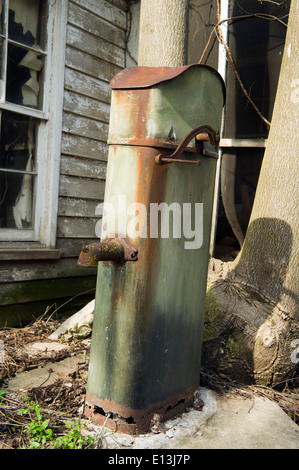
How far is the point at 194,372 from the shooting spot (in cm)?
219

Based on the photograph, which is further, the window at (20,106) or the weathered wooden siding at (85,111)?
the weathered wooden siding at (85,111)

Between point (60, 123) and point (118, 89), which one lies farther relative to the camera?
point (60, 123)

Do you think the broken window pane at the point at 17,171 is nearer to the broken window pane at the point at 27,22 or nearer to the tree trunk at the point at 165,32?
the broken window pane at the point at 27,22

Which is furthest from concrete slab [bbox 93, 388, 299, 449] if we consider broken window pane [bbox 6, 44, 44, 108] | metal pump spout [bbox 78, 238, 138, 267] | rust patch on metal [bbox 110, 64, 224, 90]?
broken window pane [bbox 6, 44, 44, 108]

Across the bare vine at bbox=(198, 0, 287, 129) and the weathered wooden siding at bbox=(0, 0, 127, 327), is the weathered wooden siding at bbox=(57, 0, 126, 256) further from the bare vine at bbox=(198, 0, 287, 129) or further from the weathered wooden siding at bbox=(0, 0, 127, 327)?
the bare vine at bbox=(198, 0, 287, 129)

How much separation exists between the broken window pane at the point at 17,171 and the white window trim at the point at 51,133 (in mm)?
72

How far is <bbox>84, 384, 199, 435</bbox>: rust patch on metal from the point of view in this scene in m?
1.85

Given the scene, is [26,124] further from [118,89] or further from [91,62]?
[118,89]

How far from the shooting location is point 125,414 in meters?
1.85

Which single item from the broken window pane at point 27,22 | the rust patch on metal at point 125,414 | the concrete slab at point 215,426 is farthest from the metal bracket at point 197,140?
the broken window pane at point 27,22

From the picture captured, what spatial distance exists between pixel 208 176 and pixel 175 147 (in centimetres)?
37

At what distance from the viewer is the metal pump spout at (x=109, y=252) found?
1.70 meters

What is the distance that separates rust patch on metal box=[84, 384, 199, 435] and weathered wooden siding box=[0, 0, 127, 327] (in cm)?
195

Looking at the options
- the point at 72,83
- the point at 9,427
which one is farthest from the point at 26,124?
the point at 9,427
